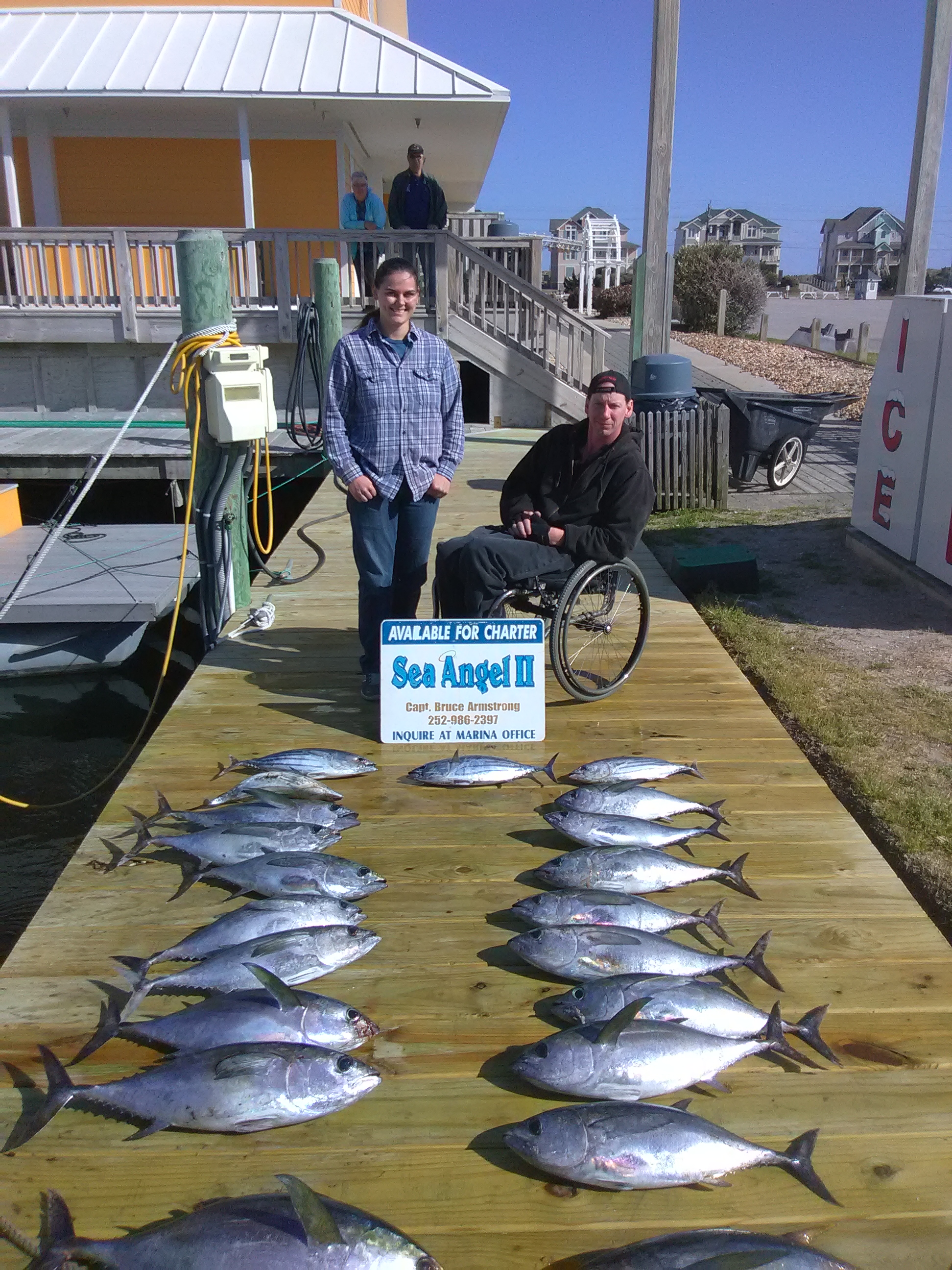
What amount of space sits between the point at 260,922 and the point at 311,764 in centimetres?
104

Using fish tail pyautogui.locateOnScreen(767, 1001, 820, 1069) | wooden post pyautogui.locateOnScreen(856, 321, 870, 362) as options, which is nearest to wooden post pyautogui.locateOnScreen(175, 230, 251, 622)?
fish tail pyautogui.locateOnScreen(767, 1001, 820, 1069)

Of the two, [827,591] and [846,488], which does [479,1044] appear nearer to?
[827,591]

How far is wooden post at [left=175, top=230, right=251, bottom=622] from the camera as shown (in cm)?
502

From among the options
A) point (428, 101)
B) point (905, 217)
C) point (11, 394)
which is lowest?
point (11, 394)

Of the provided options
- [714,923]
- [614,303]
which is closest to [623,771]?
[714,923]

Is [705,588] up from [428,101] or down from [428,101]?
down

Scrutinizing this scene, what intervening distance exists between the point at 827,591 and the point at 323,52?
9.91 metres

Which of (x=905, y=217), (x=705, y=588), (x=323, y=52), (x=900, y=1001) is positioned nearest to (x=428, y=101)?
(x=323, y=52)

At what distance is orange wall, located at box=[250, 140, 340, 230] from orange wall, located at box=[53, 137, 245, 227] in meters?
0.35

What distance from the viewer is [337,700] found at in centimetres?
455

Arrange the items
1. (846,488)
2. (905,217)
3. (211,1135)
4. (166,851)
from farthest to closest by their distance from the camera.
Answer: (846,488)
(905,217)
(166,851)
(211,1135)

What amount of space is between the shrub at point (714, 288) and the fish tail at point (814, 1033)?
32126mm

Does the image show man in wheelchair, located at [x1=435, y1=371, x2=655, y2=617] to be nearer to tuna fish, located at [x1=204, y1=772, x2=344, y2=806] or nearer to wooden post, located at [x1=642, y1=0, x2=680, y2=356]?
tuna fish, located at [x1=204, y1=772, x2=344, y2=806]

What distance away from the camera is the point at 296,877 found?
2.93 m
